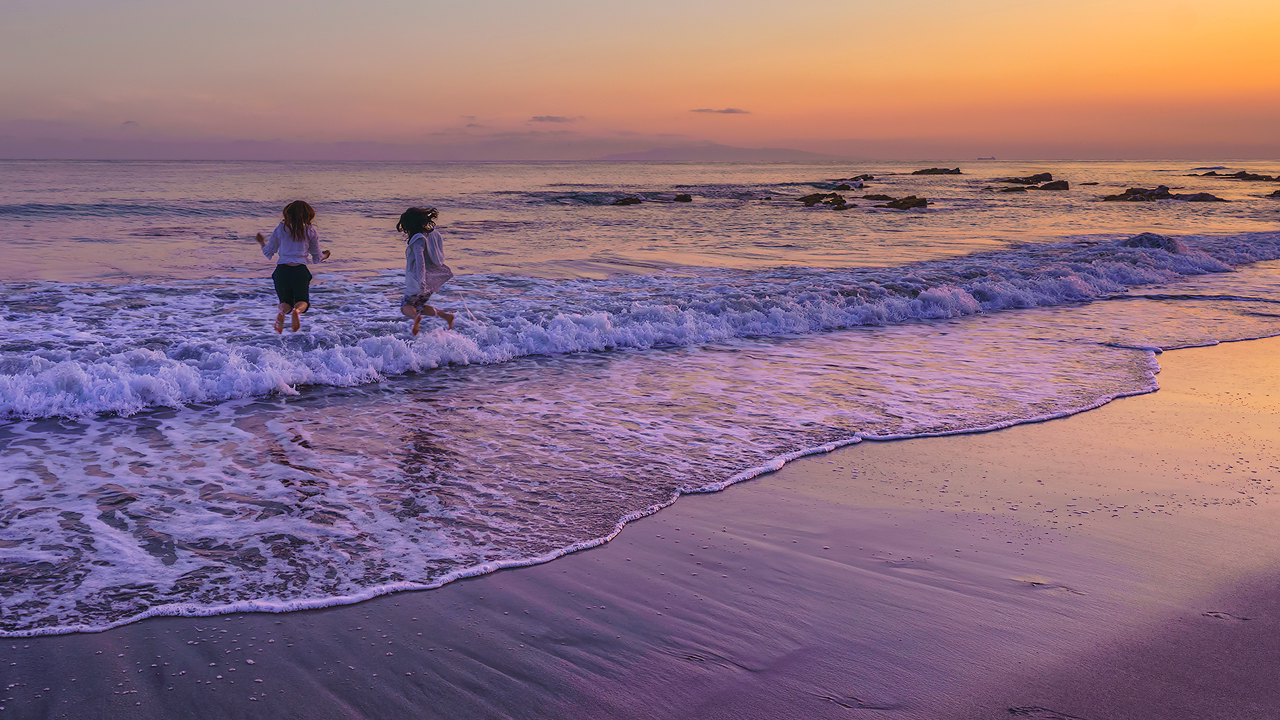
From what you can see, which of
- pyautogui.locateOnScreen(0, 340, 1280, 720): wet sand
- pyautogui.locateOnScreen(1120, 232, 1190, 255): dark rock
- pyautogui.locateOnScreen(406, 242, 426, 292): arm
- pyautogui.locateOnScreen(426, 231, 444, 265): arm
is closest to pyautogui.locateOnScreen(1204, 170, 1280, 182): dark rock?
pyautogui.locateOnScreen(1120, 232, 1190, 255): dark rock

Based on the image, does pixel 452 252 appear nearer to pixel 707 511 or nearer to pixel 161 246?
pixel 161 246

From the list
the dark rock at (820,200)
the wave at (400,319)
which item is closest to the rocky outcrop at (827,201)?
the dark rock at (820,200)

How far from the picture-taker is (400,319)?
1084 centimetres

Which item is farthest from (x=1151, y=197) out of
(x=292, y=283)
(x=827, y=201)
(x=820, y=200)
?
(x=292, y=283)

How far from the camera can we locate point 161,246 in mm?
18531

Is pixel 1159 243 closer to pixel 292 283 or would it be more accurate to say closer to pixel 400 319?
pixel 400 319

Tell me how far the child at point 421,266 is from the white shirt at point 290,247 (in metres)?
1.02

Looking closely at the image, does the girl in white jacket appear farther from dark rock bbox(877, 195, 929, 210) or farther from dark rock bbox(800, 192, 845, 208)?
dark rock bbox(877, 195, 929, 210)

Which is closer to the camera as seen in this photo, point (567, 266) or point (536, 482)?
point (536, 482)

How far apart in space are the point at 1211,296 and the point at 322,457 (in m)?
14.8

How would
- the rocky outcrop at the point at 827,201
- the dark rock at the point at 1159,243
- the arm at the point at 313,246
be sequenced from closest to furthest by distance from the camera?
the arm at the point at 313,246 < the dark rock at the point at 1159,243 < the rocky outcrop at the point at 827,201

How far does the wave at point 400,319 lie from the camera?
24.2ft

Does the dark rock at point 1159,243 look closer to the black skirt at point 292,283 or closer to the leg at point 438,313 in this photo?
the leg at point 438,313

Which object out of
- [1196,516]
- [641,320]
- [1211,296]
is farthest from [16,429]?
[1211,296]
